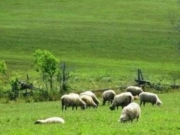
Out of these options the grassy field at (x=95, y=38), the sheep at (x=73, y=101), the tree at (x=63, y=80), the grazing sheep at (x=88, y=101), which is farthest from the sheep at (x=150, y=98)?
the tree at (x=63, y=80)

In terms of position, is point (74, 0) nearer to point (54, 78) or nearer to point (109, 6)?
point (109, 6)

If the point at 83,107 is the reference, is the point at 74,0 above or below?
above

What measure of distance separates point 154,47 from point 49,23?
23740mm

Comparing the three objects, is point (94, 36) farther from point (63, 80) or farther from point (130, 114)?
point (130, 114)

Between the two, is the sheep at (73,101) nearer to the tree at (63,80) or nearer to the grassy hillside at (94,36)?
the tree at (63,80)

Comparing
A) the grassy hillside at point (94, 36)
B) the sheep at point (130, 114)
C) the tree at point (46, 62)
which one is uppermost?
the grassy hillside at point (94, 36)

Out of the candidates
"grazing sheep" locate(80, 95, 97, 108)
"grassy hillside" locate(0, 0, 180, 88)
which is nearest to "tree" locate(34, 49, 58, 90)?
"grassy hillside" locate(0, 0, 180, 88)

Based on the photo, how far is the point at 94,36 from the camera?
89.1 metres

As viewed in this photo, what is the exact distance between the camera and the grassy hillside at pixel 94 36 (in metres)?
70.6

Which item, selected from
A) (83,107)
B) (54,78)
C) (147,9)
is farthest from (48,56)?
(147,9)

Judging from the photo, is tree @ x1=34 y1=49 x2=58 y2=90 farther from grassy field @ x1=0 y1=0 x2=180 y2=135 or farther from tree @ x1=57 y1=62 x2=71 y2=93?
grassy field @ x1=0 y1=0 x2=180 y2=135

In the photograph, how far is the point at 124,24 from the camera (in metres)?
99.2

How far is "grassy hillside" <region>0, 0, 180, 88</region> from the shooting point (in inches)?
2781

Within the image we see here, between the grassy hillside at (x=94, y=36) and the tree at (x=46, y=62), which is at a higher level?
the grassy hillside at (x=94, y=36)
